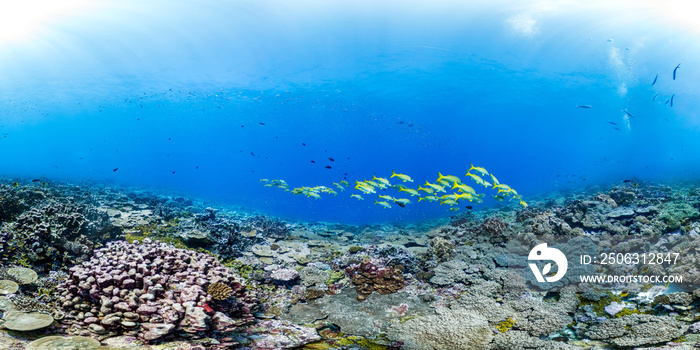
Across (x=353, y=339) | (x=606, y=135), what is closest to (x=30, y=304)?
(x=353, y=339)

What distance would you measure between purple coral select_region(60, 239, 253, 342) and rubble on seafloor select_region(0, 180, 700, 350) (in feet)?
0.07

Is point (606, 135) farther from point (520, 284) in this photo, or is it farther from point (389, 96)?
point (520, 284)

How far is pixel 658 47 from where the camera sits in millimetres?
30125

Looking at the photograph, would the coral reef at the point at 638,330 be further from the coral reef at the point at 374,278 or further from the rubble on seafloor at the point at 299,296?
the coral reef at the point at 374,278

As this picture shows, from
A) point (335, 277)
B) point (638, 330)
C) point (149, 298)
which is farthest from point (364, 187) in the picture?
point (638, 330)

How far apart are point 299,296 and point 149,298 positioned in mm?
3295

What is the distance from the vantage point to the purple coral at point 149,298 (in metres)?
4.21

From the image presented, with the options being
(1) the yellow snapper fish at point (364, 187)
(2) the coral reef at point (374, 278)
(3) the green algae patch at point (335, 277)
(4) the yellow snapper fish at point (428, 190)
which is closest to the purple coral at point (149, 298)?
(3) the green algae patch at point (335, 277)

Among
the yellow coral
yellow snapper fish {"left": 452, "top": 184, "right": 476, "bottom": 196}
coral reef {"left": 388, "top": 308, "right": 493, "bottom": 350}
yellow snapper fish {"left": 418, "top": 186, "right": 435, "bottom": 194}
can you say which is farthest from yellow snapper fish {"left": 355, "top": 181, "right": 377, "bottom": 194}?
the yellow coral

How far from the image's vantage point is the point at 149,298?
4543mm

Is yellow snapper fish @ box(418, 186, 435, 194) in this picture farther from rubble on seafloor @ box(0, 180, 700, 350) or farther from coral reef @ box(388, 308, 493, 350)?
coral reef @ box(388, 308, 493, 350)

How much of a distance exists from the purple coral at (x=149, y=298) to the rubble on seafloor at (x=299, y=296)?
0.02 meters

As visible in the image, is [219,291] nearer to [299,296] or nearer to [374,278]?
[299,296]

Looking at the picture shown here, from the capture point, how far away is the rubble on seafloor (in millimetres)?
4289
